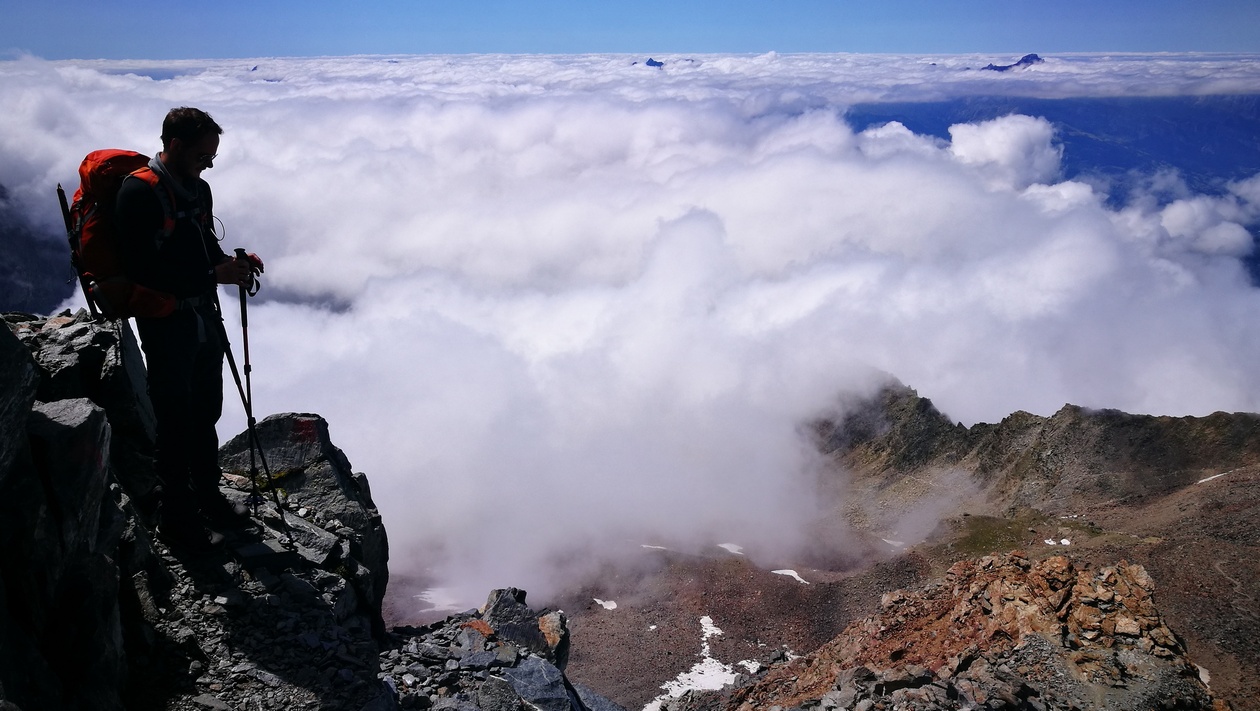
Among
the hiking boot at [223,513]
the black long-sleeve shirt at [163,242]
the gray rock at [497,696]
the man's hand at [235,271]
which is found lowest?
the gray rock at [497,696]

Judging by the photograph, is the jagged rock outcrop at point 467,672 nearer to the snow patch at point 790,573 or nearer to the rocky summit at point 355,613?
the rocky summit at point 355,613

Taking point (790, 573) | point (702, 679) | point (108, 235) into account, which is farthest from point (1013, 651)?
point (790, 573)

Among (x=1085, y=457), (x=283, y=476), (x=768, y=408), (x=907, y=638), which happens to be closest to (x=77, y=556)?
(x=283, y=476)

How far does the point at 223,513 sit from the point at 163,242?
4.19 metres

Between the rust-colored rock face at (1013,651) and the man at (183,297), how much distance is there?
14260mm

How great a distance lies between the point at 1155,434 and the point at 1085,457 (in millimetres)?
6770

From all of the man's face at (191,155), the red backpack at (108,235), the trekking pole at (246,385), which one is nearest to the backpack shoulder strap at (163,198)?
the red backpack at (108,235)

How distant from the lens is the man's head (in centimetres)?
937

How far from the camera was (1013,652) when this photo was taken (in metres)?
22.1

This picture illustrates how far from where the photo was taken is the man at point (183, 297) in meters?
9.38

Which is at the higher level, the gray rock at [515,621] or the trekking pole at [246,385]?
the trekking pole at [246,385]

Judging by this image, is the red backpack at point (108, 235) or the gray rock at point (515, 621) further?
the gray rock at point (515, 621)

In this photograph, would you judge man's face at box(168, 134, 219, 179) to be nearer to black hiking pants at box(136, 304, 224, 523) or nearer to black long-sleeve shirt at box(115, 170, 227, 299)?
black long-sleeve shirt at box(115, 170, 227, 299)

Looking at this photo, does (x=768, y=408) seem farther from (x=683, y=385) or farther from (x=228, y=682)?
(x=228, y=682)
